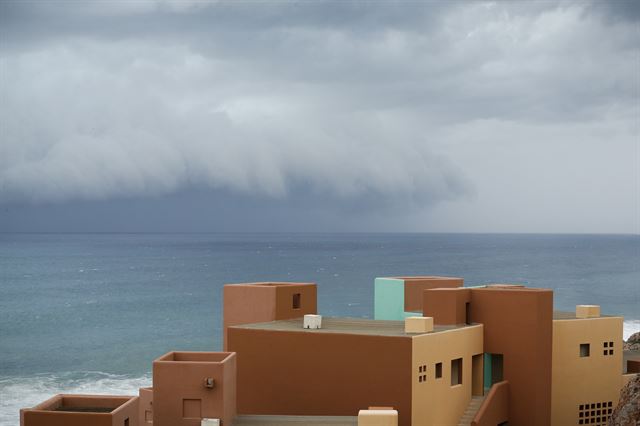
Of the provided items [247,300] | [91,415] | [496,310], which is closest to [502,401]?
[496,310]

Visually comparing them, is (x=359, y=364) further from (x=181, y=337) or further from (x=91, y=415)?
(x=181, y=337)

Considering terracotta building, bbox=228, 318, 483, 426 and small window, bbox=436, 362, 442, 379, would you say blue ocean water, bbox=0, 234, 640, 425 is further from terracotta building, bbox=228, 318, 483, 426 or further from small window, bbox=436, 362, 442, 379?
small window, bbox=436, 362, 442, 379

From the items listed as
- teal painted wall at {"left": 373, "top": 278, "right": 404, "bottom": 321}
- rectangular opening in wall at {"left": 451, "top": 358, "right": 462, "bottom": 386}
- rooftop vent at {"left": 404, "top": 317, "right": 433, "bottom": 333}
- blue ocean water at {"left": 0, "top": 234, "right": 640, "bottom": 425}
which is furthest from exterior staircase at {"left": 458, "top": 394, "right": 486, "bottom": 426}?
blue ocean water at {"left": 0, "top": 234, "right": 640, "bottom": 425}

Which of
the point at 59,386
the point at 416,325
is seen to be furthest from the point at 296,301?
the point at 59,386

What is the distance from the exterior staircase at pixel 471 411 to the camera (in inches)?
1252

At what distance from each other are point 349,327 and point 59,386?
52835 mm

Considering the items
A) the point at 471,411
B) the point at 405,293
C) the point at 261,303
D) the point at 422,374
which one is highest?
the point at 261,303

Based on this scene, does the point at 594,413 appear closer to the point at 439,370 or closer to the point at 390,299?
the point at 439,370

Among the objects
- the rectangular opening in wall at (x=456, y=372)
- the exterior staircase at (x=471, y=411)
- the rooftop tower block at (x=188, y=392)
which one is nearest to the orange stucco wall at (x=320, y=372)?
the rectangular opening in wall at (x=456, y=372)

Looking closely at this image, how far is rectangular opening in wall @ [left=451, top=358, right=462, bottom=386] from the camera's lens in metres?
32.0

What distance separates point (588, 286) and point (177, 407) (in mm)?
150581

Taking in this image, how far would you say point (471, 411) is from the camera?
32.3 metres

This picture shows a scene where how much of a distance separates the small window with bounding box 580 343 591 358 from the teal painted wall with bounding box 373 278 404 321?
9.63 metres

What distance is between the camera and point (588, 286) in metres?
166
